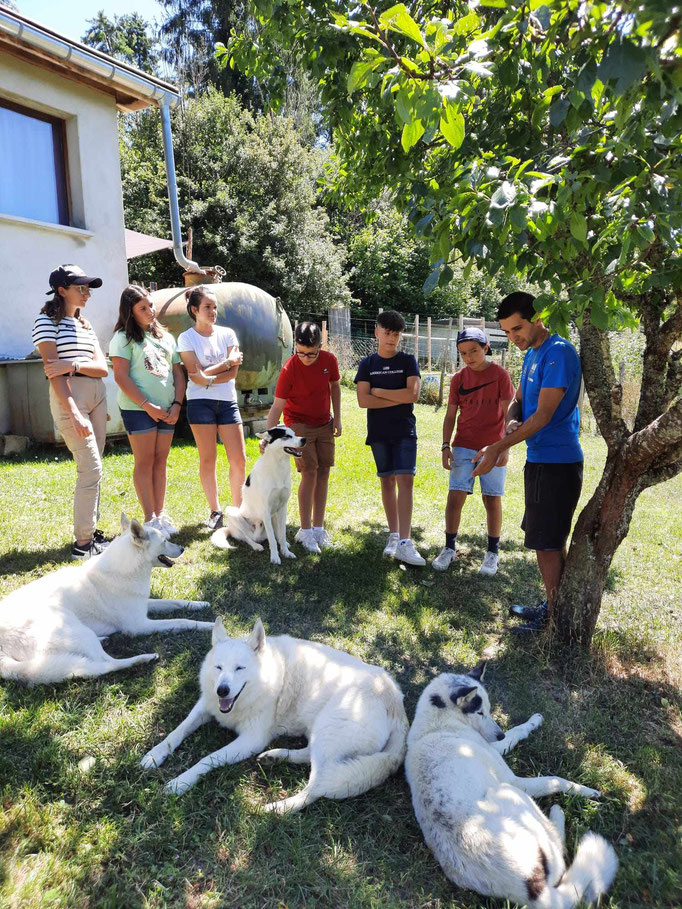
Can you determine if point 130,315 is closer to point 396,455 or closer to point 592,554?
point 396,455

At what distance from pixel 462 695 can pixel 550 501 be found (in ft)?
4.60

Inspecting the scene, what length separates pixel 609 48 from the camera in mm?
1369

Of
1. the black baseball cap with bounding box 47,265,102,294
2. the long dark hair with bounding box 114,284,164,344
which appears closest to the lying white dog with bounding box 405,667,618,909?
the long dark hair with bounding box 114,284,164,344

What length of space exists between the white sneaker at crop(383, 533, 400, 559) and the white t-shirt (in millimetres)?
1954

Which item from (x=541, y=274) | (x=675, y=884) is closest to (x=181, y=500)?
(x=541, y=274)

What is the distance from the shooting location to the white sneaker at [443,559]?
15.2 feet

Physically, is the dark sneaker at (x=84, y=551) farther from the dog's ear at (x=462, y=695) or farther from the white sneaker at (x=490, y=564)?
the white sneaker at (x=490, y=564)

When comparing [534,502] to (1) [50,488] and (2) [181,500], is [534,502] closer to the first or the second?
(2) [181,500]

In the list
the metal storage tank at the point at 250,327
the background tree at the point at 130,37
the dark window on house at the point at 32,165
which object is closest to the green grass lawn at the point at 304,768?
the metal storage tank at the point at 250,327

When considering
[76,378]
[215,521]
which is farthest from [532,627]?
[76,378]

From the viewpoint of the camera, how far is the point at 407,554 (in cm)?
461

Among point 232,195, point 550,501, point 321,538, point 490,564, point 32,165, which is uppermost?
point 232,195

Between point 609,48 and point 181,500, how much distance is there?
17.4 feet

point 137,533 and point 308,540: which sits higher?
point 137,533
